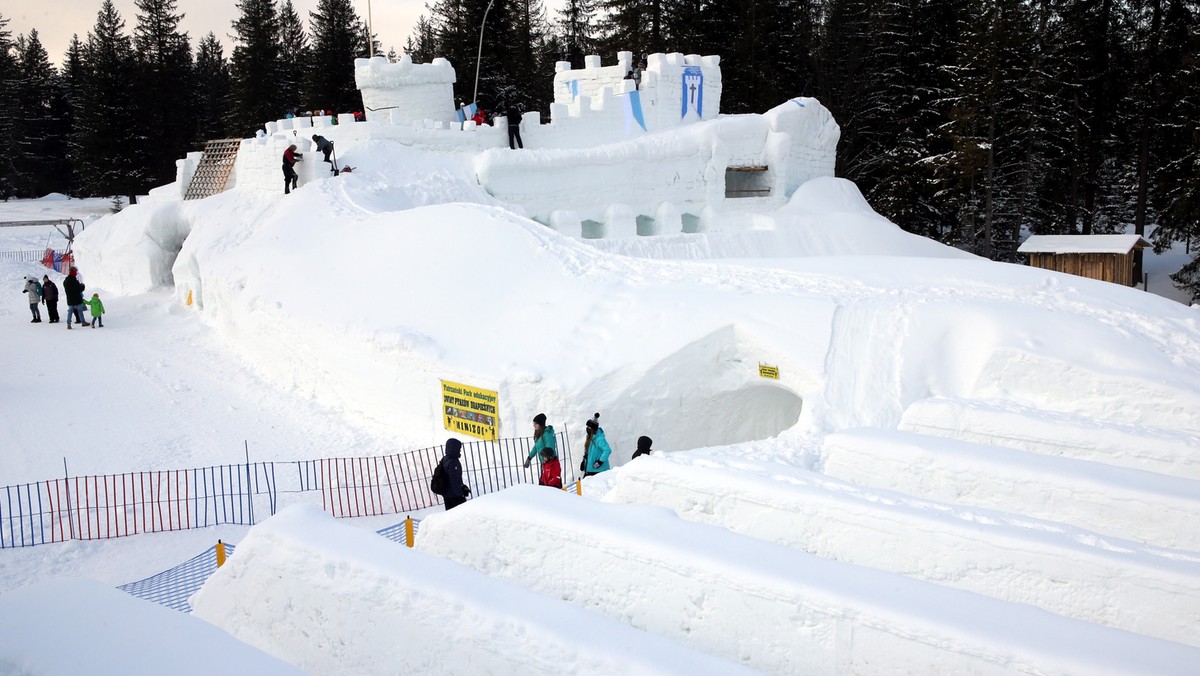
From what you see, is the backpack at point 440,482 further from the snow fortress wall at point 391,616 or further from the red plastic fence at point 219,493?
the snow fortress wall at point 391,616

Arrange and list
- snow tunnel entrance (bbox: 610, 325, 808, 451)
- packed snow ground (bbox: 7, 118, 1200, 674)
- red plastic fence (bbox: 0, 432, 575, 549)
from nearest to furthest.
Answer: packed snow ground (bbox: 7, 118, 1200, 674)
red plastic fence (bbox: 0, 432, 575, 549)
snow tunnel entrance (bbox: 610, 325, 808, 451)

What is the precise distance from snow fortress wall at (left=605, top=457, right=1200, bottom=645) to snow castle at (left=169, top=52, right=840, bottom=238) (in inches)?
548

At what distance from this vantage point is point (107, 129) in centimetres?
3591

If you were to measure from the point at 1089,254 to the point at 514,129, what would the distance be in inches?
554

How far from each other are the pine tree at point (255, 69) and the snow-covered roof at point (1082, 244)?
31.0m

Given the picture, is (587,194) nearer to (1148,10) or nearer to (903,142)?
(903,142)

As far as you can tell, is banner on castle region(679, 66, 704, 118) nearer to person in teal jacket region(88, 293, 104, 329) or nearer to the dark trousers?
the dark trousers

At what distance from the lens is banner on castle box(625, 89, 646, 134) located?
23.4 m

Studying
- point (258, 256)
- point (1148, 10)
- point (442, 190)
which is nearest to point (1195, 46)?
point (1148, 10)

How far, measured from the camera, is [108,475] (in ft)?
35.2

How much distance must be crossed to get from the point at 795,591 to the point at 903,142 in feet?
92.4

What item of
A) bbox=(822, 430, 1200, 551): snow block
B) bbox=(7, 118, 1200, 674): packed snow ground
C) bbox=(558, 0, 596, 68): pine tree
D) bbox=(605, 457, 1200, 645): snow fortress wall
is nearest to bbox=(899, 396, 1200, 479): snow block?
bbox=(7, 118, 1200, 674): packed snow ground

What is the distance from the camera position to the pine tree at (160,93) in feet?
123

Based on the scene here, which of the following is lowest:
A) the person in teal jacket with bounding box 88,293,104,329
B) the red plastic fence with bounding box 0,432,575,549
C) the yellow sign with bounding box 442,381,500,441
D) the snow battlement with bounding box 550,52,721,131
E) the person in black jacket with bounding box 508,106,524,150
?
the red plastic fence with bounding box 0,432,575,549
